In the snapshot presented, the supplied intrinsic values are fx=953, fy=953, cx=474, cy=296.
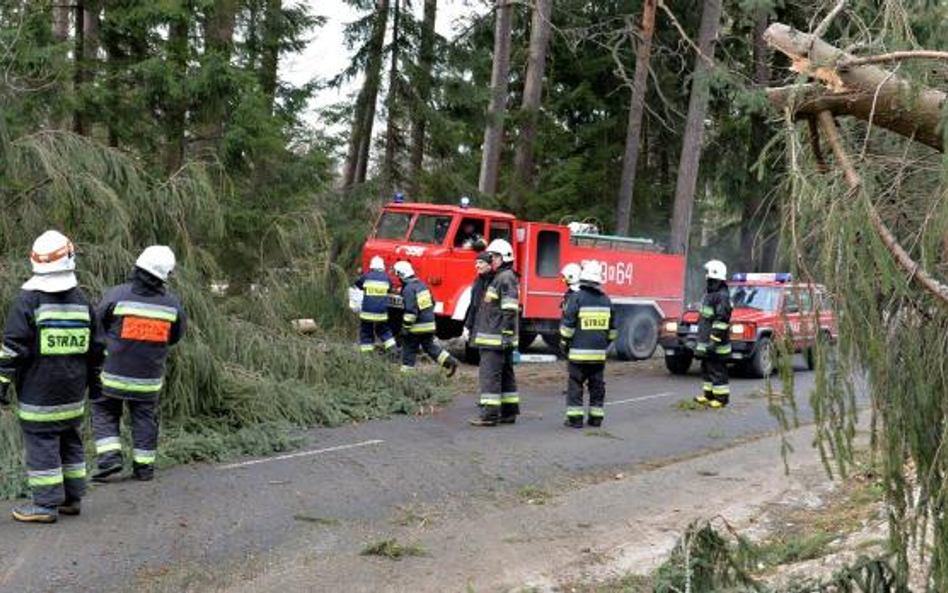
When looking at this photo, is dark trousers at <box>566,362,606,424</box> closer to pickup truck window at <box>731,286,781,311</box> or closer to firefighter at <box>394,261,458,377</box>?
firefighter at <box>394,261,458,377</box>

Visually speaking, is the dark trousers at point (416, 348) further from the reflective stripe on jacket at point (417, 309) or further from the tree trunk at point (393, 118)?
the tree trunk at point (393, 118)

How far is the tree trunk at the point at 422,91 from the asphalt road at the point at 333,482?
965cm

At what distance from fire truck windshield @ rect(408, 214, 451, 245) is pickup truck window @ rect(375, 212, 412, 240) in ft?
0.64

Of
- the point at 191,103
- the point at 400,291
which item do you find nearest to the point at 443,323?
the point at 400,291

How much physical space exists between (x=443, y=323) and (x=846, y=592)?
11.1m

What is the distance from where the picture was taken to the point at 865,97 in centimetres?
352

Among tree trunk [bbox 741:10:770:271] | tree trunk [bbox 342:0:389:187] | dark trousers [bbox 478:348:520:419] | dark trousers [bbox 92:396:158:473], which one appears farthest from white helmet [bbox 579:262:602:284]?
tree trunk [bbox 741:10:770:271]

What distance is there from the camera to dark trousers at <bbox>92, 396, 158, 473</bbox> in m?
6.60

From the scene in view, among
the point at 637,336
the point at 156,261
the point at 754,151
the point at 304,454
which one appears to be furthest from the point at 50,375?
the point at 754,151

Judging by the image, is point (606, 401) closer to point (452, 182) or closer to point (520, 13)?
point (452, 182)

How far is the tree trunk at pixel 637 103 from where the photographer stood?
2134 cm

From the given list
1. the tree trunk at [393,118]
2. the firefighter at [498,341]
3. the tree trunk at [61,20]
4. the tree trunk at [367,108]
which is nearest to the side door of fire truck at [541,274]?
the firefighter at [498,341]

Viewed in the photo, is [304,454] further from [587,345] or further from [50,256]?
[587,345]

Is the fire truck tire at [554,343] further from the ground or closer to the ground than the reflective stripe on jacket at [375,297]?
closer to the ground
